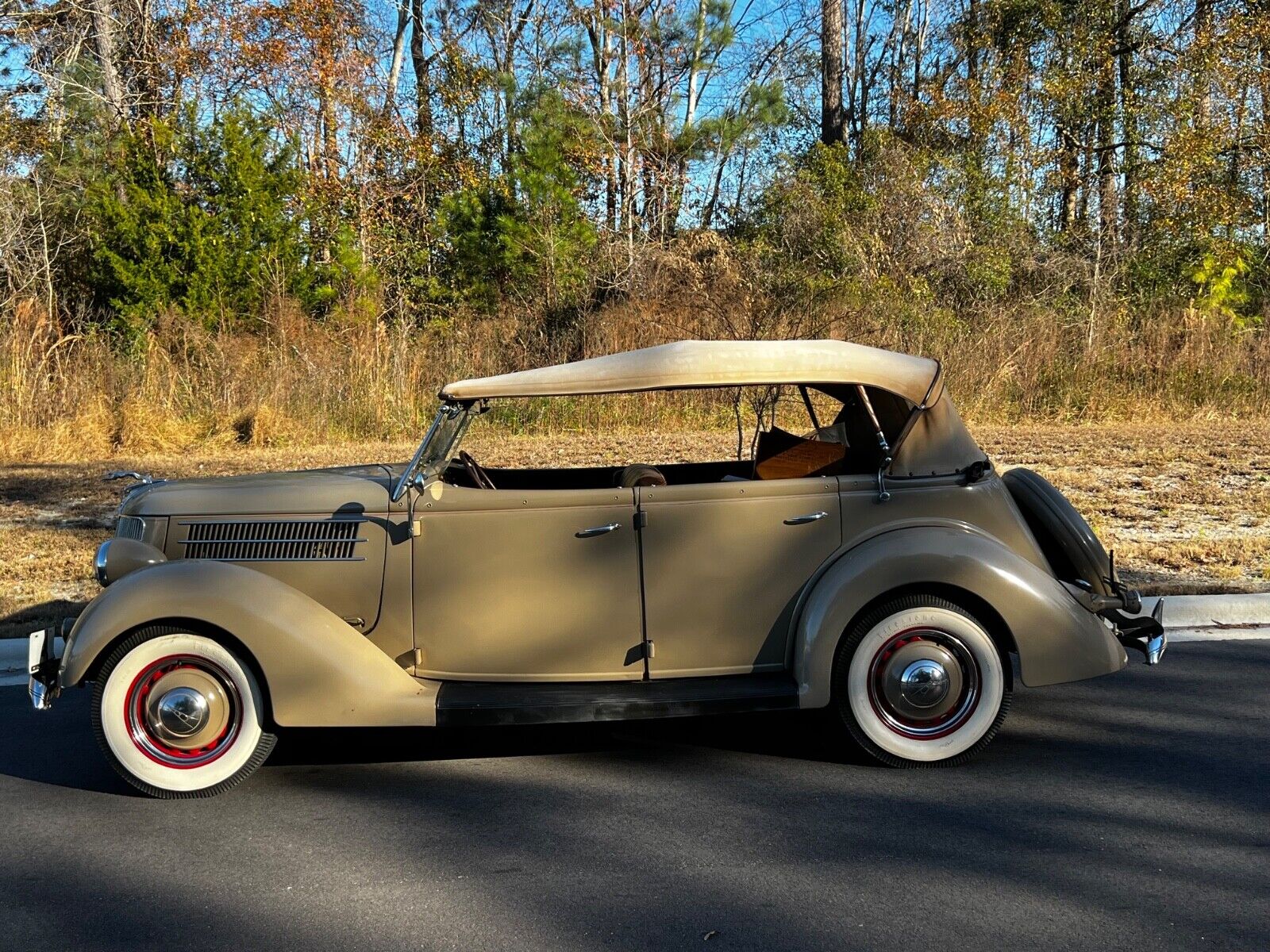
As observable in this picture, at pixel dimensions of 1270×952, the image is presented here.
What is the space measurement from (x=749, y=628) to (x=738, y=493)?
527 mm

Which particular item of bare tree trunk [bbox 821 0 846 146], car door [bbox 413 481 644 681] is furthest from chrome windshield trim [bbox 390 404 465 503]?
bare tree trunk [bbox 821 0 846 146]

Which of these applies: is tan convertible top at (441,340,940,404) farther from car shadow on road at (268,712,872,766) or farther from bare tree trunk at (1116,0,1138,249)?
bare tree trunk at (1116,0,1138,249)

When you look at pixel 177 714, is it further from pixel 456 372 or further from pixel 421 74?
pixel 421 74

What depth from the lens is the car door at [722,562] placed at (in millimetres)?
4621


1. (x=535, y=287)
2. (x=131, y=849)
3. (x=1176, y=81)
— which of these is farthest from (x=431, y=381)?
(x=1176, y=81)

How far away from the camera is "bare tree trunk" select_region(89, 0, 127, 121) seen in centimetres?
2161

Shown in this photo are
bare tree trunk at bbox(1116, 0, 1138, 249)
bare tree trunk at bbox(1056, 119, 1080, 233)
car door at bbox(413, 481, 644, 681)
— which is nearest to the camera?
car door at bbox(413, 481, 644, 681)

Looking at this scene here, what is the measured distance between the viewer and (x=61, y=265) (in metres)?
20.2

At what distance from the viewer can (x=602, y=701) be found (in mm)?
4434

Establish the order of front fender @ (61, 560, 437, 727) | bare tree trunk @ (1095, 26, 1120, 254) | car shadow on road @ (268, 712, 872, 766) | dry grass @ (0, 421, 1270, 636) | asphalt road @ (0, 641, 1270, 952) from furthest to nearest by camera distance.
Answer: bare tree trunk @ (1095, 26, 1120, 254) → dry grass @ (0, 421, 1270, 636) → car shadow on road @ (268, 712, 872, 766) → front fender @ (61, 560, 437, 727) → asphalt road @ (0, 641, 1270, 952)

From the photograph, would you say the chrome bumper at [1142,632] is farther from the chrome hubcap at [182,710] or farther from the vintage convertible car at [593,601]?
the chrome hubcap at [182,710]

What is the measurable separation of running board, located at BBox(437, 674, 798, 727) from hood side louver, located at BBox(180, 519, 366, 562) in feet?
2.27

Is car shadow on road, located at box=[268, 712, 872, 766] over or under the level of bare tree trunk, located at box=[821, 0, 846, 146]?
under

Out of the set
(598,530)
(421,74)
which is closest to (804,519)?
(598,530)
